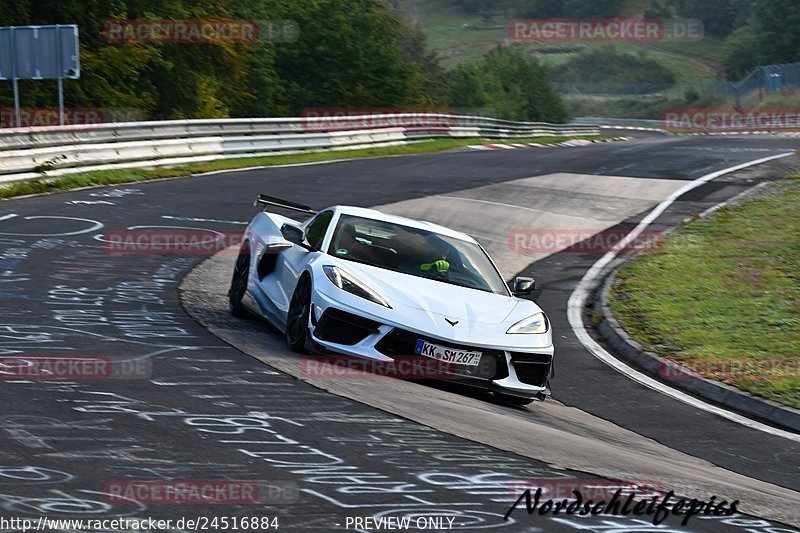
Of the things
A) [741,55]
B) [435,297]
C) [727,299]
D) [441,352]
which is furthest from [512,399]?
[741,55]

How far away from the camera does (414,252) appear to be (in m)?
10.2

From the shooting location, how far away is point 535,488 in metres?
5.80

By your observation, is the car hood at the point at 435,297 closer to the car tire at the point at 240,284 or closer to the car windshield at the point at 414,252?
the car windshield at the point at 414,252

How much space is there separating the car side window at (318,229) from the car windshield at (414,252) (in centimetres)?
15

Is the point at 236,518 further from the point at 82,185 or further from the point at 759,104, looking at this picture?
the point at 759,104

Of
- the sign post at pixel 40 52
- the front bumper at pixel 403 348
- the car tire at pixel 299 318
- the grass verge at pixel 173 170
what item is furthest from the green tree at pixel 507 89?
the front bumper at pixel 403 348

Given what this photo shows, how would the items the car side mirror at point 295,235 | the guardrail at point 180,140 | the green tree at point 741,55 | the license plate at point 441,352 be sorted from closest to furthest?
the license plate at point 441,352 < the car side mirror at point 295,235 < the guardrail at point 180,140 < the green tree at point 741,55

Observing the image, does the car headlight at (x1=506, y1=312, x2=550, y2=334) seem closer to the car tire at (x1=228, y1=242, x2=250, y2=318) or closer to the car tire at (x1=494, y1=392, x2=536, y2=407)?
the car tire at (x1=494, y1=392, x2=536, y2=407)

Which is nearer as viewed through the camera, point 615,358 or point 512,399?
point 512,399

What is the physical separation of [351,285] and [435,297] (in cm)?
71

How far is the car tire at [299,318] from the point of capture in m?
9.29

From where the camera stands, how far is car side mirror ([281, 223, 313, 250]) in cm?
1020

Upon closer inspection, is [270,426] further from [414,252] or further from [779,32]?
[779,32]

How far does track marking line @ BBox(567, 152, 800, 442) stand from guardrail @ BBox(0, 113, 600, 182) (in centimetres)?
1017
